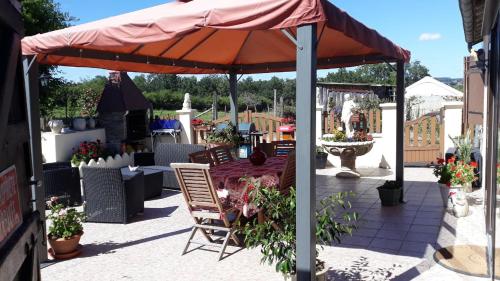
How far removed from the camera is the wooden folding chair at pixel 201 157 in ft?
20.1

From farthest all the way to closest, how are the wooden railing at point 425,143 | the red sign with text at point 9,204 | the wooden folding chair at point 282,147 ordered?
the wooden railing at point 425,143
the wooden folding chair at point 282,147
the red sign with text at point 9,204

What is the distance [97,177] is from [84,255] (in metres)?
1.31

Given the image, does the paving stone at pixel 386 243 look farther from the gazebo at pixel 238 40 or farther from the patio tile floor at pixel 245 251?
the gazebo at pixel 238 40

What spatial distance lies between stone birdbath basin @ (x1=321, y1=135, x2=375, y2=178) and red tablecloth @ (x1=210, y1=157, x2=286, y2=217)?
10.4ft

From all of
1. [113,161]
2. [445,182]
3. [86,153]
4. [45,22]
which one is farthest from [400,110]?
[45,22]

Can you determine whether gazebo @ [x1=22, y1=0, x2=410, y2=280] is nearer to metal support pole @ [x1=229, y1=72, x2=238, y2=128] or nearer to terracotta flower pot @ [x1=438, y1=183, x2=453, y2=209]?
terracotta flower pot @ [x1=438, y1=183, x2=453, y2=209]

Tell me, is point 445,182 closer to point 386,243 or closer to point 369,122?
point 386,243

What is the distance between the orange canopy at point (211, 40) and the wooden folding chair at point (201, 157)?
5.18 ft

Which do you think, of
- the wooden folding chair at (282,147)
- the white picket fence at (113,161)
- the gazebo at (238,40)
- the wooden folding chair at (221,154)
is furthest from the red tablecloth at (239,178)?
the white picket fence at (113,161)

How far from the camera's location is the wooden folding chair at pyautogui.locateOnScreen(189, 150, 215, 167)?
6111 millimetres

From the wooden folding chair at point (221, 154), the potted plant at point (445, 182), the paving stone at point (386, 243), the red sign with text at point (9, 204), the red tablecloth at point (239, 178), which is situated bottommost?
the paving stone at point (386, 243)

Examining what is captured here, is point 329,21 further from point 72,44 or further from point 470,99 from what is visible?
point 470,99

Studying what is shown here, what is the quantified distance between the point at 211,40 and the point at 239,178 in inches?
113

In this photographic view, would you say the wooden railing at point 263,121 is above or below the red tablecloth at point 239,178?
above
